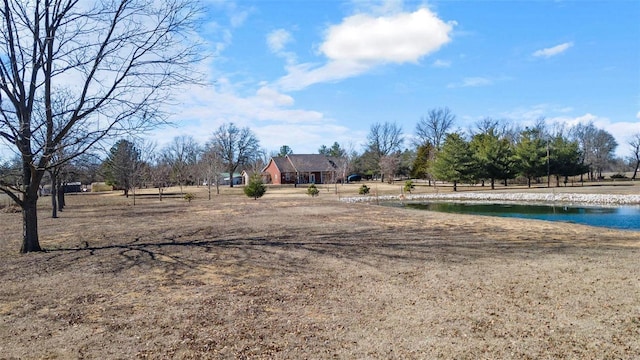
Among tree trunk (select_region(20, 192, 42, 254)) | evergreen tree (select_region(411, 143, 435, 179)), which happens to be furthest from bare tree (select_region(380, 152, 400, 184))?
tree trunk (select_region(20, 192, 42, 254))

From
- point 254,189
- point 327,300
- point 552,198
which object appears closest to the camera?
point 327,300

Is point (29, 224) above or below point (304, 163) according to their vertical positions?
below

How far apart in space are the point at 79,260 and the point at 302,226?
6672 mm

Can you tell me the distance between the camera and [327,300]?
5.28 meters

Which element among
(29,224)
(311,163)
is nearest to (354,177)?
(311,163)

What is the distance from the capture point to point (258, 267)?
7309 mm

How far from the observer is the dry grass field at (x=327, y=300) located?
3.87 meters

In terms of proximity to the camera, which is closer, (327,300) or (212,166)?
(327,300)

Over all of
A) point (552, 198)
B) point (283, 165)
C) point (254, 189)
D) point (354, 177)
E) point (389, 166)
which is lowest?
point (552, 198)

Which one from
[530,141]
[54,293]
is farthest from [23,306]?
[530,141]

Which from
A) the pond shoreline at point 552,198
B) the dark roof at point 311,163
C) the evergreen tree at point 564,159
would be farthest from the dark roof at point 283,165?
the evergreen tree at point 564,159

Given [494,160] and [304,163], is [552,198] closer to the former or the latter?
[494,160]

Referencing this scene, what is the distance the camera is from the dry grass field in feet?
12.7

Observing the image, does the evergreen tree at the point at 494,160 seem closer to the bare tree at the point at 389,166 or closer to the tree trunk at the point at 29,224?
the bare tree at the point at 389,166
